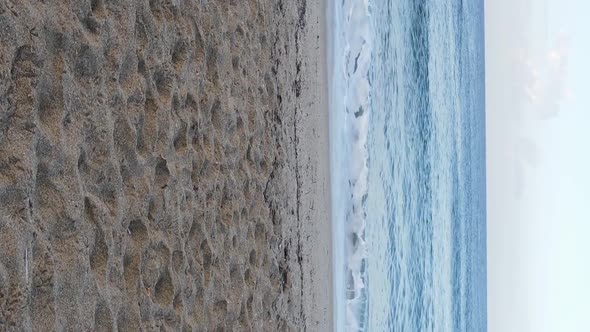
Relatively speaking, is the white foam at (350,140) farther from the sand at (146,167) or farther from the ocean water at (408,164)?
the sand at (146,167)

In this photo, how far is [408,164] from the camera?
47.2 inches

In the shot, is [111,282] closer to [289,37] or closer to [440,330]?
[289,37]

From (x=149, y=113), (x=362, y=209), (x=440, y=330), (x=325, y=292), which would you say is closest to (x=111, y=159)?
(x=149, y=113)

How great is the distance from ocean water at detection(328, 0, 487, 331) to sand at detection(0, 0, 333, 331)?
29 cm

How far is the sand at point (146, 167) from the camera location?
304 mm

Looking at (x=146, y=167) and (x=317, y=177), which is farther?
(x=317, y=177)

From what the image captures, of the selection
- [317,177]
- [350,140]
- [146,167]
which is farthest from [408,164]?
[146,167]

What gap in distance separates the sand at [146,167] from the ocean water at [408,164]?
288 millimetres

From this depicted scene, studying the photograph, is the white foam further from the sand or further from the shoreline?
the sand

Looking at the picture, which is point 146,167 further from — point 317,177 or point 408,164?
point 408,164

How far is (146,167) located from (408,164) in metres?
0.83

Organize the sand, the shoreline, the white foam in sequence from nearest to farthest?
the sand → the shoreline → the white foam

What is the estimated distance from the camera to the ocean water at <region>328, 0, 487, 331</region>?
101 centimetres

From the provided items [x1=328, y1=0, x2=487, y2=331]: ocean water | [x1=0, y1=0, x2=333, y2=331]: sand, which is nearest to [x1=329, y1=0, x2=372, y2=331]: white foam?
[x1=328, y1=0, x2=487, y2=331]: ocean water
